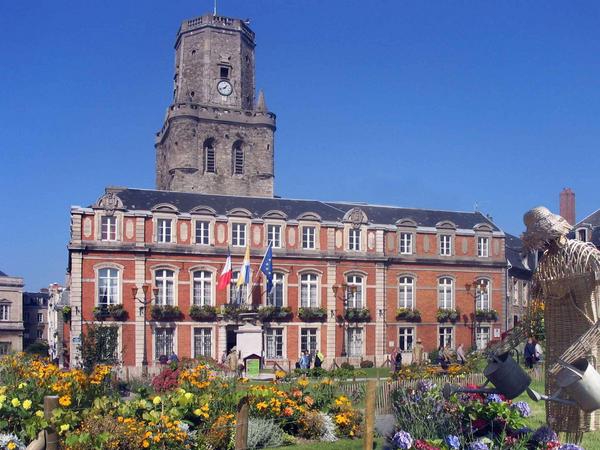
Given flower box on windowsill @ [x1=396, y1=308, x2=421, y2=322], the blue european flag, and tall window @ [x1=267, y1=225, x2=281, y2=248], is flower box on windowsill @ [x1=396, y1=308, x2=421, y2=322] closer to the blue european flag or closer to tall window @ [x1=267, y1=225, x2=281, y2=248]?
tall window @ [x1=267, y1=225, x2=281, y2=248]

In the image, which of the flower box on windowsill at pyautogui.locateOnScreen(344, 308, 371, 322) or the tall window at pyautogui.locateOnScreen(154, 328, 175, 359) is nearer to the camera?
the tall window at pyautogui.locateOnScreen(154, 328, 175, 359)

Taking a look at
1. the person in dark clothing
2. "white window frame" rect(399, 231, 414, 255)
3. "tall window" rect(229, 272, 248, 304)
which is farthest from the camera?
"white window frame" rect(399, 231, 414, 255)

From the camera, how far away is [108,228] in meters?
40.3

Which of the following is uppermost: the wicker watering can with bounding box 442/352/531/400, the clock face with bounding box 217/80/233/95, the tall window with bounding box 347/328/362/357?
the clock face with bounding box 217/80/233/95

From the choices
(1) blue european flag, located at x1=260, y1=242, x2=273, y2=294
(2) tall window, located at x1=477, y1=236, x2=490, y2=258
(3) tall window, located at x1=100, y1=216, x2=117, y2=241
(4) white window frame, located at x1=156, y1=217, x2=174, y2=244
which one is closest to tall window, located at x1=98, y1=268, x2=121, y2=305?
(3) tall window, located at x1=100, y1=216, x2=117, y2=241

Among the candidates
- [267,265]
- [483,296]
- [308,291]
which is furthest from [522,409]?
[483,296]

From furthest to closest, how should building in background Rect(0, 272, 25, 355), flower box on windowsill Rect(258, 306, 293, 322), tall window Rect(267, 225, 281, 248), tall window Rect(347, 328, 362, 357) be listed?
building in background Rect(0, 272, 25, 355) < tall window Rect(347, 328, 362, 357) < tall window Rect(267, 225, 281, 248) < flower box on windowsill Rect(258, 306, 293, 322)

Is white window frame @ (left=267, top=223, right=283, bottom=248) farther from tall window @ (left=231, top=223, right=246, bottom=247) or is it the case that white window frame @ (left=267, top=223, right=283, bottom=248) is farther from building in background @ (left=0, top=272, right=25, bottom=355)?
building in background @ (left=0, top=272, right=25, bottom=355)

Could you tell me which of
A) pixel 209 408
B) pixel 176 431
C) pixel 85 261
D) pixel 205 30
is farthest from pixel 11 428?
pixel 205 30

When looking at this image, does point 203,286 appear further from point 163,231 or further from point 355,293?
point 355,293

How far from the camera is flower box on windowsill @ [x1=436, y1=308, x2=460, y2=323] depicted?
149ft

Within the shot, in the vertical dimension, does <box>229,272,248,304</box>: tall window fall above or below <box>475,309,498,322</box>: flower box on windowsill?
above

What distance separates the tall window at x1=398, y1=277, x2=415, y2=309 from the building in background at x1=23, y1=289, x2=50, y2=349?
2927 inches

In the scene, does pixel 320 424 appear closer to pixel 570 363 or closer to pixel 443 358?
pixel 570 363
